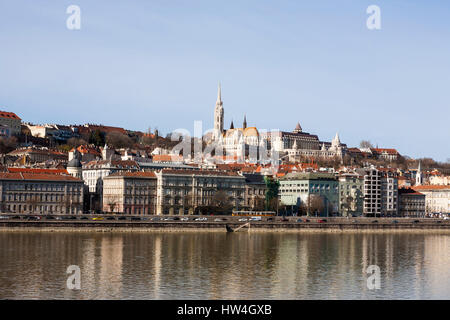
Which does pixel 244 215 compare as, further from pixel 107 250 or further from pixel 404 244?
pixel 107 250

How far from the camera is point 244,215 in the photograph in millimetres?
86750

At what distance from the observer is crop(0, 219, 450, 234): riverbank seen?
6444cm

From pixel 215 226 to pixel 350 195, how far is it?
3543 centimetres

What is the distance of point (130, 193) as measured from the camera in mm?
89188

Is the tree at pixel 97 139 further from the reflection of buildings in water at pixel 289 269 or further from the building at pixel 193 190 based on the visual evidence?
the reflection of buildings in water at pixel 289 269

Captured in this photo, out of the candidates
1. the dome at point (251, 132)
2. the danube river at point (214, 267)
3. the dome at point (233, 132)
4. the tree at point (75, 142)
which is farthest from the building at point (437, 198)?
the dome at point (233, 132)

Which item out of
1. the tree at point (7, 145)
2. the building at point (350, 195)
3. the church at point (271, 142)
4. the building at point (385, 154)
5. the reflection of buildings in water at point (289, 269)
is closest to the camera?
the reflection of buildings in water at point (289, 269)

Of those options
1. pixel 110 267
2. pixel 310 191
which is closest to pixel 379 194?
pixel 310 191

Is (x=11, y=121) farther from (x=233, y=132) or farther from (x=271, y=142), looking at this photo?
(x=271, y=142)

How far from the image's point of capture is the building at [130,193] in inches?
3487

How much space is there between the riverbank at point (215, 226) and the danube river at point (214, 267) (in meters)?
2.46

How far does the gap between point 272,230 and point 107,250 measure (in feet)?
86.5

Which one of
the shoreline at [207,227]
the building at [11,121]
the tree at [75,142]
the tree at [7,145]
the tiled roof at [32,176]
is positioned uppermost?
the building at [11,121]
